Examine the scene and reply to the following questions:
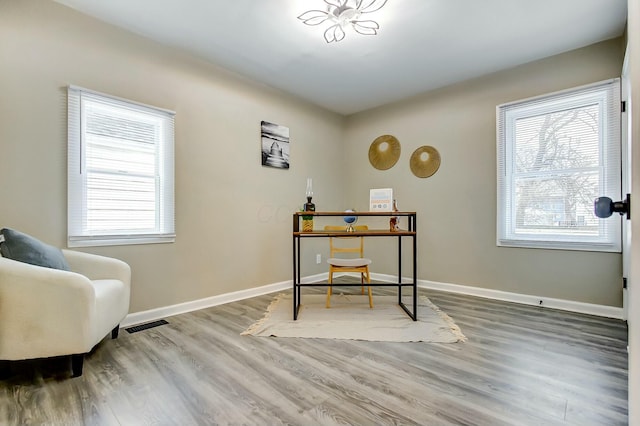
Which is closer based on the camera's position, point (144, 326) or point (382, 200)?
point (144, 326)

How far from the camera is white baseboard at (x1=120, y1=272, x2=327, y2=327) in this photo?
275cm

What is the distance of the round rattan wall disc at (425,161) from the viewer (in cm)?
400

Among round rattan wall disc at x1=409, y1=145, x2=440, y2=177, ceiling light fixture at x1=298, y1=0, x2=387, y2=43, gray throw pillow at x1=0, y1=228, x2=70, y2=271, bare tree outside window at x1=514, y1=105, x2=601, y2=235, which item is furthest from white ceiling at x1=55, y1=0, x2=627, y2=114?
gray throw pillow at x1=0, y1=228, x2=70, y2=271

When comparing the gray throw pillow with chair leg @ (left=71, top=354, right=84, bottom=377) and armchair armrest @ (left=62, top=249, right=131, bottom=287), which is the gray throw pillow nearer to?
armchair armrest @ (left=62, top=249, right=131, bottom=287)

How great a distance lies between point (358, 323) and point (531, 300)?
1.90 m

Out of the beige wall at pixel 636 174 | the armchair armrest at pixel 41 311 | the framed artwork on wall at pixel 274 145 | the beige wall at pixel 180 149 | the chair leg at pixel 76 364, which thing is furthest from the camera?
the framed artwork on wall at pixel 274 145

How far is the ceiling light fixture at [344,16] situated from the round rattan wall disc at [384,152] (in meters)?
1.81

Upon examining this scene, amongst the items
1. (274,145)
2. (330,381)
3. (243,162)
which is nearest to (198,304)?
(243,162)

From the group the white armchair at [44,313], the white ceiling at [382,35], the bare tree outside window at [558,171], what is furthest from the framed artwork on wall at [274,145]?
the bare tree outside window at [558,171]

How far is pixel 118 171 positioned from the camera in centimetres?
268

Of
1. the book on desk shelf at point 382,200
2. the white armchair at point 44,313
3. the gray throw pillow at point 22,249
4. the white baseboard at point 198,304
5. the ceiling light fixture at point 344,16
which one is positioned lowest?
the white baseboard at point 198,304

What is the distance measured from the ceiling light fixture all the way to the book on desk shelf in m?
1.38

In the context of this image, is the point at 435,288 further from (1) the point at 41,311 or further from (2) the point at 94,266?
(1) the point at 41,311

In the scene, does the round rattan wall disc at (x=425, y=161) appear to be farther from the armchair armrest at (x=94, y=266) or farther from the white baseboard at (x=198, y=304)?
the armchair armrest at (x=94, y=266)
